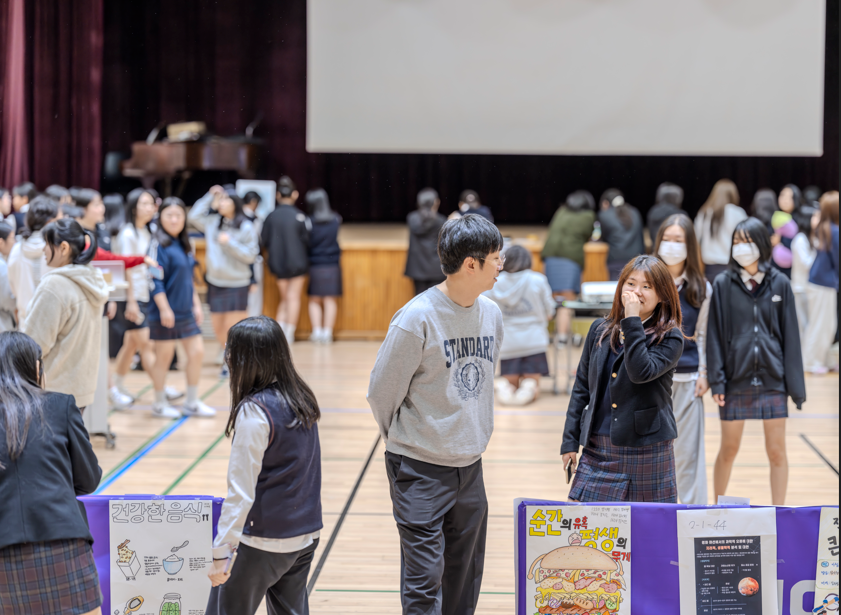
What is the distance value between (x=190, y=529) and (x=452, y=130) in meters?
8.16

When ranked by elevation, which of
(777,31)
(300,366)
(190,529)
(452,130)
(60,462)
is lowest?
(300,366)

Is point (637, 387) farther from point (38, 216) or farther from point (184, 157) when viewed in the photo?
point (184, 157)

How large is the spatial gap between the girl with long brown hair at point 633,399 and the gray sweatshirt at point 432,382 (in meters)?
0.46

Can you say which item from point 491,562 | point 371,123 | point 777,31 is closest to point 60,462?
point 491,562

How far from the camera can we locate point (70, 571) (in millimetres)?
2221

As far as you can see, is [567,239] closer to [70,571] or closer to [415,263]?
[415,263]

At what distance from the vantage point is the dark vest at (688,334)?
3682 millimetres

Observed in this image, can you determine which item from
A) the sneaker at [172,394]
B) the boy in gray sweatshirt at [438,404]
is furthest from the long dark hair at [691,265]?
the sneaker at [172,394]

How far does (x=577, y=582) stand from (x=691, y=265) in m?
1.57

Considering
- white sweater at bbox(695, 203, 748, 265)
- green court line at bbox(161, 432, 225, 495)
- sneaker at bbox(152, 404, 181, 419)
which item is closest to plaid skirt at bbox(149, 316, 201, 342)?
sneaker at bbox(152, 404, 181, 419)

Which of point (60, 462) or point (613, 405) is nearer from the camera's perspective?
point (60, 462)

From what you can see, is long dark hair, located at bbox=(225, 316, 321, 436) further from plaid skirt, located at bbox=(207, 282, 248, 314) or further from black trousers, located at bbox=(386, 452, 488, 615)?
plaid skirt, located at bbox=(207, 282, 248, 314)

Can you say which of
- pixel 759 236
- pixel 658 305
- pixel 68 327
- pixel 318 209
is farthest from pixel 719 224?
pixel 68 327

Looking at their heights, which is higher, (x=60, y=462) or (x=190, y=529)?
(x=60, y=462)
